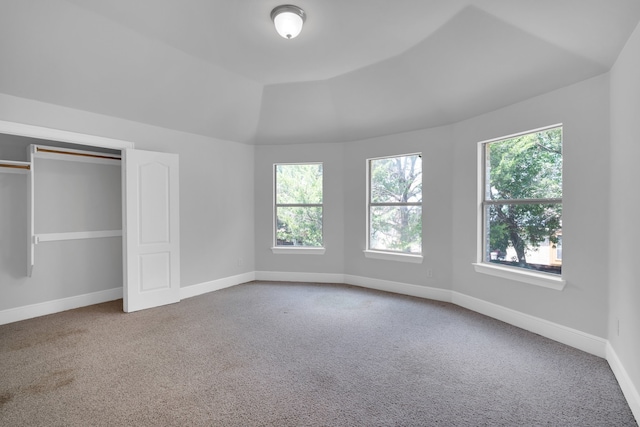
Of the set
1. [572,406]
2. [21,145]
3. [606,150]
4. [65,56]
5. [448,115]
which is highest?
[65,56]

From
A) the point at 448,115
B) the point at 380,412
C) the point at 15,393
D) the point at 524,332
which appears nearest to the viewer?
the point at 380,412

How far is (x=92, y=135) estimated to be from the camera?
148 inches

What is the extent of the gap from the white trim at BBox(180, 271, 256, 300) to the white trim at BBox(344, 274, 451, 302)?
1.70 meters

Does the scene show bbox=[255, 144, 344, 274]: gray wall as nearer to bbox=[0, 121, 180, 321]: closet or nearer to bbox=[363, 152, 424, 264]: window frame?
bbox=[363, 152, 424, 264]: window frame

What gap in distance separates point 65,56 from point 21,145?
149cm

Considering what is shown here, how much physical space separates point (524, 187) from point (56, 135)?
5.07m

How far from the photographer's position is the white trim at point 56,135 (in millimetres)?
3201

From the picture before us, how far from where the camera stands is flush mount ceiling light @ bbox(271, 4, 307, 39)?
2775mm

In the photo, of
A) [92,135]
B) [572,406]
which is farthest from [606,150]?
[92,135]

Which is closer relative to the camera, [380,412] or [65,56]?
[380,412]

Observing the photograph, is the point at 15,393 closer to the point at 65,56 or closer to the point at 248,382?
the point at 248,382

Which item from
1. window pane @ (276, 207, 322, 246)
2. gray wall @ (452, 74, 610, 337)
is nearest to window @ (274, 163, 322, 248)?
window pane @ (276, 207, 322, 246)

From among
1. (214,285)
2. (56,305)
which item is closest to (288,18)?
(214,285)

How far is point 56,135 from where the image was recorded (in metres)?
3.49
